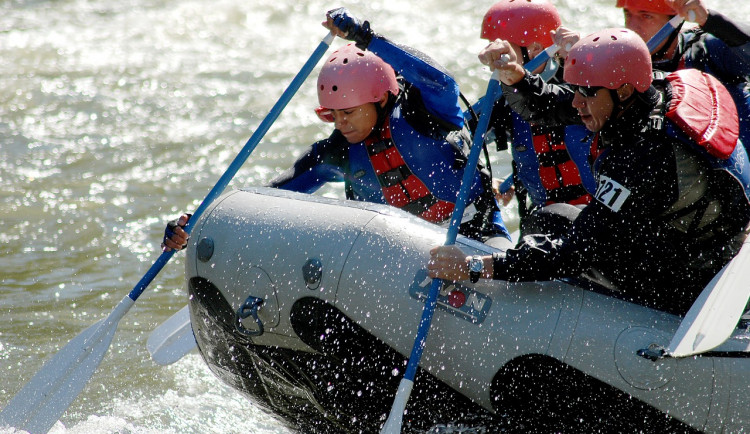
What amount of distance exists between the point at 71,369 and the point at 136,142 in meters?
4.83

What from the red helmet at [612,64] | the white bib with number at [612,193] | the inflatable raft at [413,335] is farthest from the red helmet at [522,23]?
the white bib with number at [612,193]

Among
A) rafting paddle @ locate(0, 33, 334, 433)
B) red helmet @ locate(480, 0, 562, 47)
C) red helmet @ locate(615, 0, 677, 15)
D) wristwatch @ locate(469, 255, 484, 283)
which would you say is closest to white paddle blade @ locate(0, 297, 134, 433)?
rafting paddle @ locate(0, 33, 334, 433)

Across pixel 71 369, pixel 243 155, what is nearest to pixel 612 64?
pixel 243 155

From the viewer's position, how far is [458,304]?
3428mm

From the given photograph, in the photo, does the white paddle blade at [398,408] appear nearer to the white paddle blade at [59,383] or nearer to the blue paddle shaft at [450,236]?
the blue paddle shaft at [450,236]

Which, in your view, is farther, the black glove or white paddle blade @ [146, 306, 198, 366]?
white paddle blade @ [146, 306, 198, 366]

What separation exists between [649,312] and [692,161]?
59 centimetres

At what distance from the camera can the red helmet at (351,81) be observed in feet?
13.4

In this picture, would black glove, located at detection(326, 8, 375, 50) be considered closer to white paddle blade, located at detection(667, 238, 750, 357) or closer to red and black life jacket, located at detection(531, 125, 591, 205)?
red and black life jacket, located at detection(531, 125, 591, 205)

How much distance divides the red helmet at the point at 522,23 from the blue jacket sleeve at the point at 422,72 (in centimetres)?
49

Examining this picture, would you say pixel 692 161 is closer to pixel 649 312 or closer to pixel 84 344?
pixel 649 312

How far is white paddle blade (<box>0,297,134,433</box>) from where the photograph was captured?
4312 millimetres

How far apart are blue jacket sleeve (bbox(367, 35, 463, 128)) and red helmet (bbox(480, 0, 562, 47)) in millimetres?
492

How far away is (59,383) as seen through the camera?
443cm
